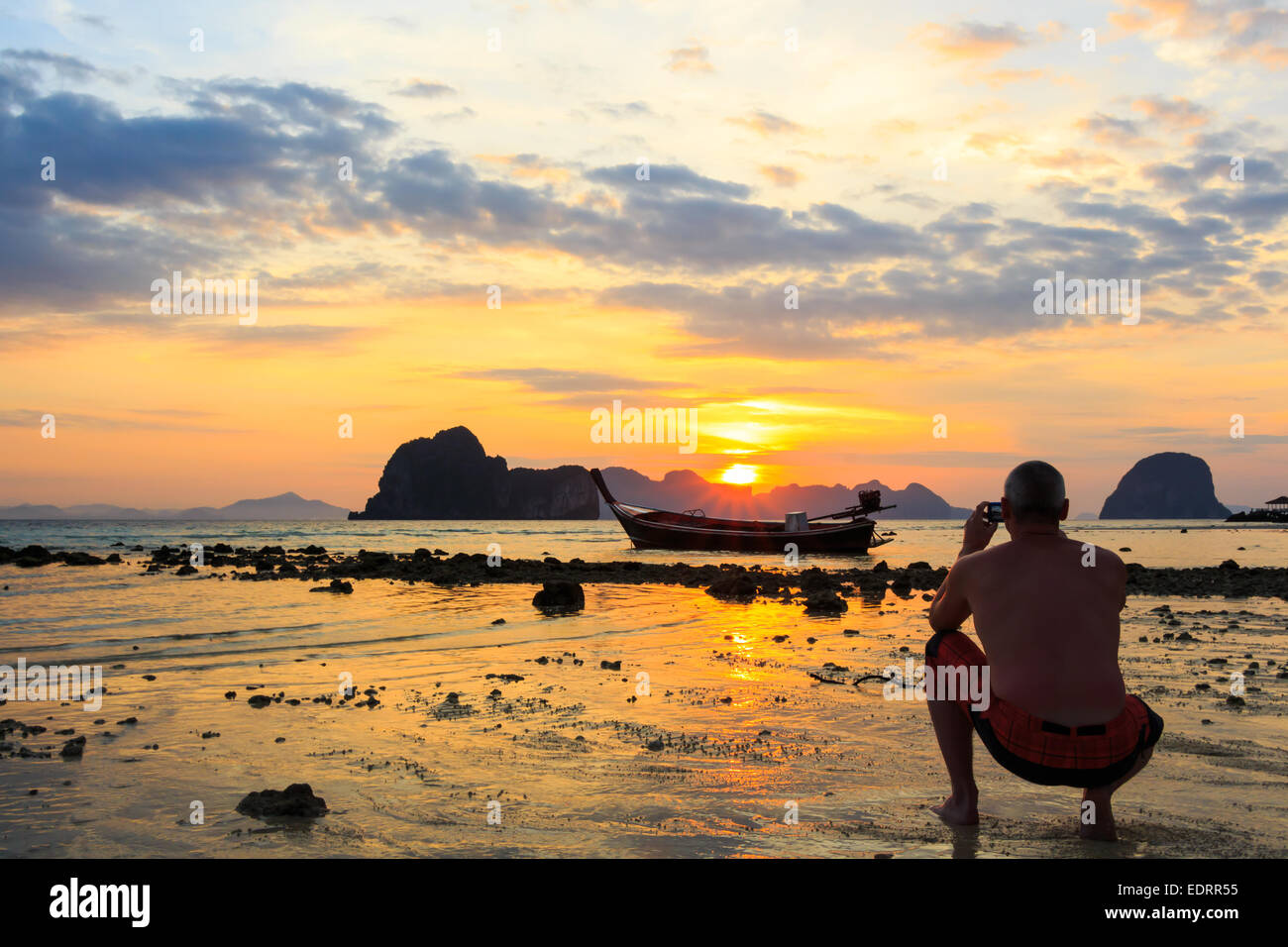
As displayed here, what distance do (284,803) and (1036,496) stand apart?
4.42 metres

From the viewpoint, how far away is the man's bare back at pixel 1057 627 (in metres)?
3.87

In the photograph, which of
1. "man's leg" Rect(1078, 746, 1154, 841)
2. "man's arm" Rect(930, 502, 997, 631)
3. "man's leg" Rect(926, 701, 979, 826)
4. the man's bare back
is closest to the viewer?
the man's bare back

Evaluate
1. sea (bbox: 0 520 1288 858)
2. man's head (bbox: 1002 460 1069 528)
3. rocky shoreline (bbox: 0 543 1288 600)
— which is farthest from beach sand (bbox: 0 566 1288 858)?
rocky shoreline (bbox: 0 543 1288 600)

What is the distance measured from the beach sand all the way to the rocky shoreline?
777 centimetres

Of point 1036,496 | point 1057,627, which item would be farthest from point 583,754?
point 1036,496

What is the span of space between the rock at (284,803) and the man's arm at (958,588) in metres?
3.63

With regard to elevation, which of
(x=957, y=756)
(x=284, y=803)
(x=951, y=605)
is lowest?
(x=284, y=803)

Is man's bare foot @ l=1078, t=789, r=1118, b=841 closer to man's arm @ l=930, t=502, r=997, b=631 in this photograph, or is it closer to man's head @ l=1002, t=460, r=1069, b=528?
man's arm @ l=930, t=502, r=997, b=631

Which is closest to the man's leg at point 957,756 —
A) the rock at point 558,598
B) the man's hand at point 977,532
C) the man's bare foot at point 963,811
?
the man's bare foot at point 963,811

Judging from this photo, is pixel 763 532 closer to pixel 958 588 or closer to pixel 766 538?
pixel 766 538

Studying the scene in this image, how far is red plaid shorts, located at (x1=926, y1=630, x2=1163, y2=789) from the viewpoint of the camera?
12.8 ft

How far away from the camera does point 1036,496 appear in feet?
13.3
